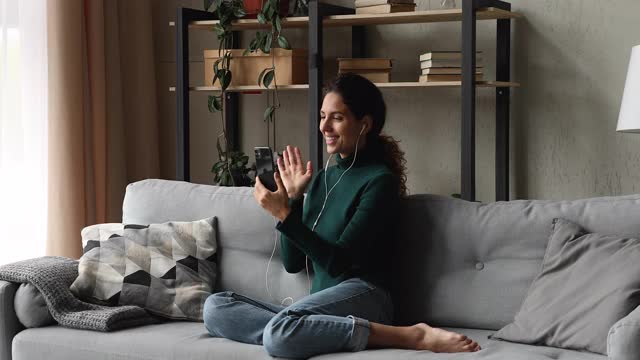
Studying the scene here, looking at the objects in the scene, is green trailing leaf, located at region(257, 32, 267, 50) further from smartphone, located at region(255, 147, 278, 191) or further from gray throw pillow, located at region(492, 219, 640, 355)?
gray throw pillow, located at region(492, 219, 640, 355)

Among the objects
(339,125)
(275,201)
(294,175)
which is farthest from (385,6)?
(275,201)

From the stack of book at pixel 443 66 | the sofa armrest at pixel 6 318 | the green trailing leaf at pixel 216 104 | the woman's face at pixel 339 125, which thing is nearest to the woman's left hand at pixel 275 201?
the woman's face at pixel 339 125

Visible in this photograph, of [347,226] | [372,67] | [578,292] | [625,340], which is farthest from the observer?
[372,67]

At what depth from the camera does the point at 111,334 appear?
267 cm

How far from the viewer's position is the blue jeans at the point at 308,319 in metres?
2.39

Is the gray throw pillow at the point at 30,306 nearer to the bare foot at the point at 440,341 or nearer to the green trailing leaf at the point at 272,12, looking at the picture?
the bare foot at the point at 440,341

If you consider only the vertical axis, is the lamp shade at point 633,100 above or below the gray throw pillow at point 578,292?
above

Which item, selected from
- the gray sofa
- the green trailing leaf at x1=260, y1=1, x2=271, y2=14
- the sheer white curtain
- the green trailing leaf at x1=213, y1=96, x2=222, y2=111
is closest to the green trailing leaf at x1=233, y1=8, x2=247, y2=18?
the green trailing leaf at x1=260, y1=1, x2=271, y2=14

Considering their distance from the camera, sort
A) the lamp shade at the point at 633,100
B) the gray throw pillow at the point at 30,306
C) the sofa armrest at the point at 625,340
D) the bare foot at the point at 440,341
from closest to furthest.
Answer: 1. the sofa armrest at the point at 625,340
2. the bare foot at the point at 440,341
3. the gray throw pillow at the point at 30,306
4. the lamp shade at the point at 633,100

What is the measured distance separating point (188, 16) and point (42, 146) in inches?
34.7

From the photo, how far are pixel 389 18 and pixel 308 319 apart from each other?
1700 millimetres

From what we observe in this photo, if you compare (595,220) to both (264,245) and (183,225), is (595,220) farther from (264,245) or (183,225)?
(183,225)

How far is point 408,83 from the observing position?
3.62 meters

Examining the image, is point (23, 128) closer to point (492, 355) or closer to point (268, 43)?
point (268, 43)
